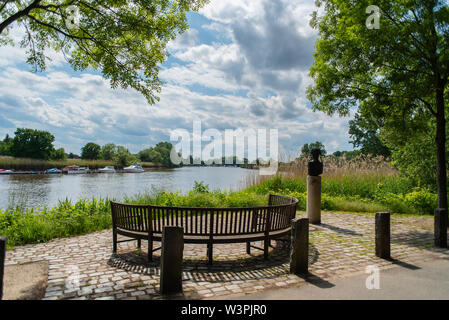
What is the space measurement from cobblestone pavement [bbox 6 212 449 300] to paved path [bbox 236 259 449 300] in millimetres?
196

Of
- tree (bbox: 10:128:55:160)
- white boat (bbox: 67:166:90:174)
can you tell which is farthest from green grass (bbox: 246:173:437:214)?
tree (bbox: 10:128:55:160)

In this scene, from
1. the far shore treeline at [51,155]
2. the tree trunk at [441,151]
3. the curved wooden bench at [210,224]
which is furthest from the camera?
the far shore treeline at [51,155]

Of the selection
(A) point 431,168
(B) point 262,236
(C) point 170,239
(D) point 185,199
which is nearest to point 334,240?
(B) point 262,236

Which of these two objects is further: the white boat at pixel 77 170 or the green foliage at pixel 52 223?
the white boat at pixel 77 170

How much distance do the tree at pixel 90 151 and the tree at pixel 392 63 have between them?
308ft

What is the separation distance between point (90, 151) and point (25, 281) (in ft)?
319

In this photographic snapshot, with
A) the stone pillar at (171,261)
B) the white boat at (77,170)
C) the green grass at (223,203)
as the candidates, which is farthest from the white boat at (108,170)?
the stone pillar at (171,261)

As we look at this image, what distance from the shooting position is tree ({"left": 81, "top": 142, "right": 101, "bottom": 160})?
305 ft

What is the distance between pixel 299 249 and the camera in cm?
434

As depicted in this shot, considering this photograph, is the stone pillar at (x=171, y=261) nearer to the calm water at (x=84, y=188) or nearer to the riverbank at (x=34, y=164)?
the calm water at (x=84, y=188)

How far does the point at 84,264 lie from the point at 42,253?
1424 millimetres

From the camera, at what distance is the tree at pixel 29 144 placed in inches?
2655

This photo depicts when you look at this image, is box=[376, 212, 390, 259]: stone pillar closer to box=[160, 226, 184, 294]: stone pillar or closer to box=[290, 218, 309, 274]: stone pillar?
box=[290, 218, 309, 274]: stone pillar
